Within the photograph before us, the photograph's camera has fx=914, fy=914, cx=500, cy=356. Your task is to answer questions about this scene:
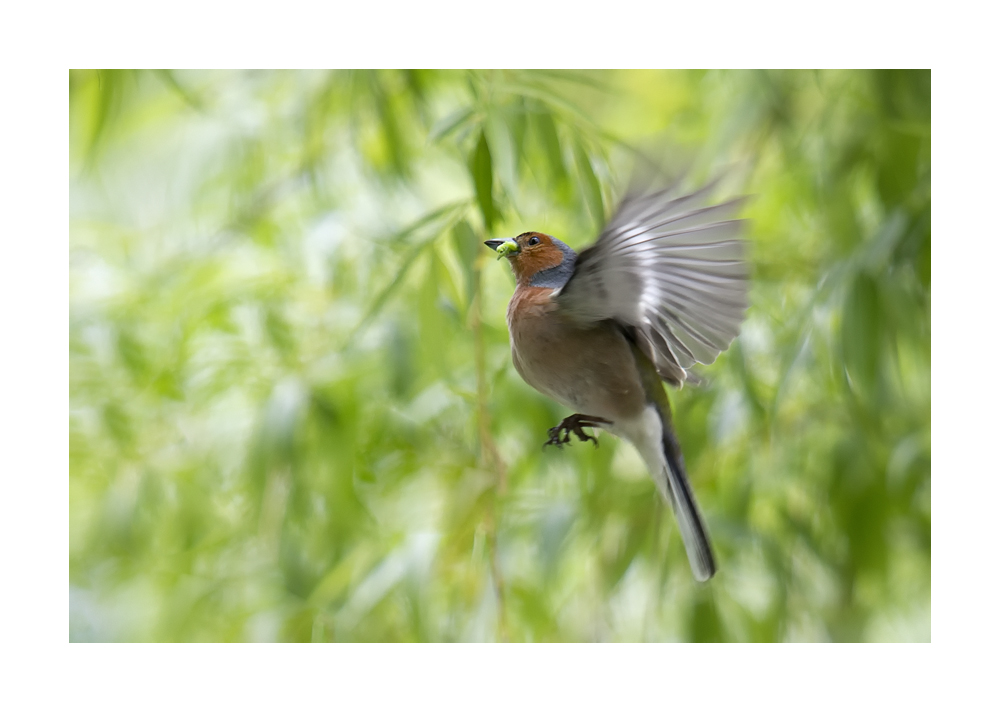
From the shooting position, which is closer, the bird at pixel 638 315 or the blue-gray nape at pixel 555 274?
the bird at pixel 638 315

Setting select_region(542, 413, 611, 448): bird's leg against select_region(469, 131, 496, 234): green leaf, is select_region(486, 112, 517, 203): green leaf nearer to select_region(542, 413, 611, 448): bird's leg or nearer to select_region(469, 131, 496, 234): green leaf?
select_region(469, 131, 496, 234): green leaf

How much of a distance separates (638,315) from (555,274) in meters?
0.07

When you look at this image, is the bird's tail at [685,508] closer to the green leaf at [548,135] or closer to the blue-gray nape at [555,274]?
the blue-gray nape at [555,274]

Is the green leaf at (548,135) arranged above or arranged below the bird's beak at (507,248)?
above

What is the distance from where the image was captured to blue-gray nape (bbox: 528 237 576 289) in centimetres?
65

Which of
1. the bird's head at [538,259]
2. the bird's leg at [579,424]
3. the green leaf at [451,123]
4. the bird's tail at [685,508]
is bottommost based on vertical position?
the bird's tail at [685,508]

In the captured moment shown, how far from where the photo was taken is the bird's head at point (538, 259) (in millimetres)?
654

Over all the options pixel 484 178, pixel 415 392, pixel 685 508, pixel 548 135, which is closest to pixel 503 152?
pixel 484 178

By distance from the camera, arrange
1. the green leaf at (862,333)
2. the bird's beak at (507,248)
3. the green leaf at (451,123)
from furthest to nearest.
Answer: the green leaf at (862,333) → the green leaf at (451,123) → the bird's beak at (507,248)

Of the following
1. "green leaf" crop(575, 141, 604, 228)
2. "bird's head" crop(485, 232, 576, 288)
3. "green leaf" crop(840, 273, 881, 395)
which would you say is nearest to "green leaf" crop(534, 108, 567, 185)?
"green leaf" crop(575, 141, 604, 228)

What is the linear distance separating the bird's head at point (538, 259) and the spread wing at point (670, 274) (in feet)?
0.16

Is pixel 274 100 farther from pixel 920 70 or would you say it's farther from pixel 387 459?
pixel 920 70

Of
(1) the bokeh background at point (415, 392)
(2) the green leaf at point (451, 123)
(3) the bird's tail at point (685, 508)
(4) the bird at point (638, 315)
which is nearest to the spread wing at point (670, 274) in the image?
(4) the bird at point (638, 315)
